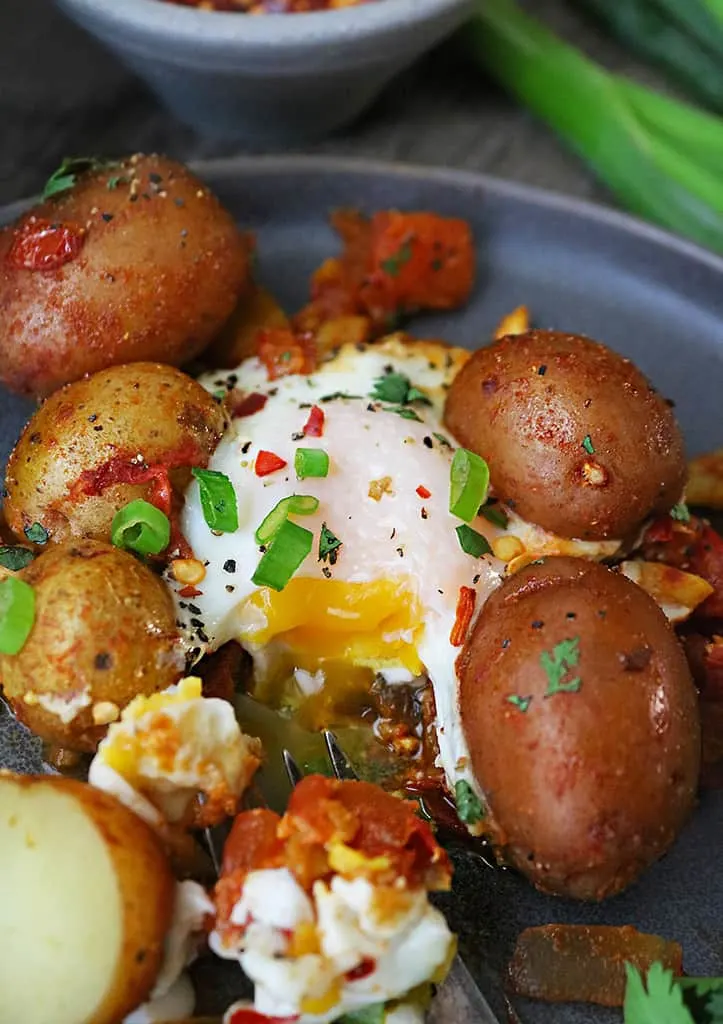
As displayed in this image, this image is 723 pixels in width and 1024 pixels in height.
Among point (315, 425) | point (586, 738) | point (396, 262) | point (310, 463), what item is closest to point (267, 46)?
point (396, 262)

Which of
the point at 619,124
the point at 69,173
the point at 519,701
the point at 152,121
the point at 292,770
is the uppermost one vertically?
the point at 619,124

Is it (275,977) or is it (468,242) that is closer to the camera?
(275,977)

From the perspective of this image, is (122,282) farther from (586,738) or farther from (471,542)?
(586,738)

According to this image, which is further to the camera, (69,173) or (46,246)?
(69,173)

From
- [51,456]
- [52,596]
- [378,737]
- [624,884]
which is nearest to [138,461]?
[51,456]

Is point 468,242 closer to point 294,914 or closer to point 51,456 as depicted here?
point 51,456

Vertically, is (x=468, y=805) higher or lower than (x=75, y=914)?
higher
